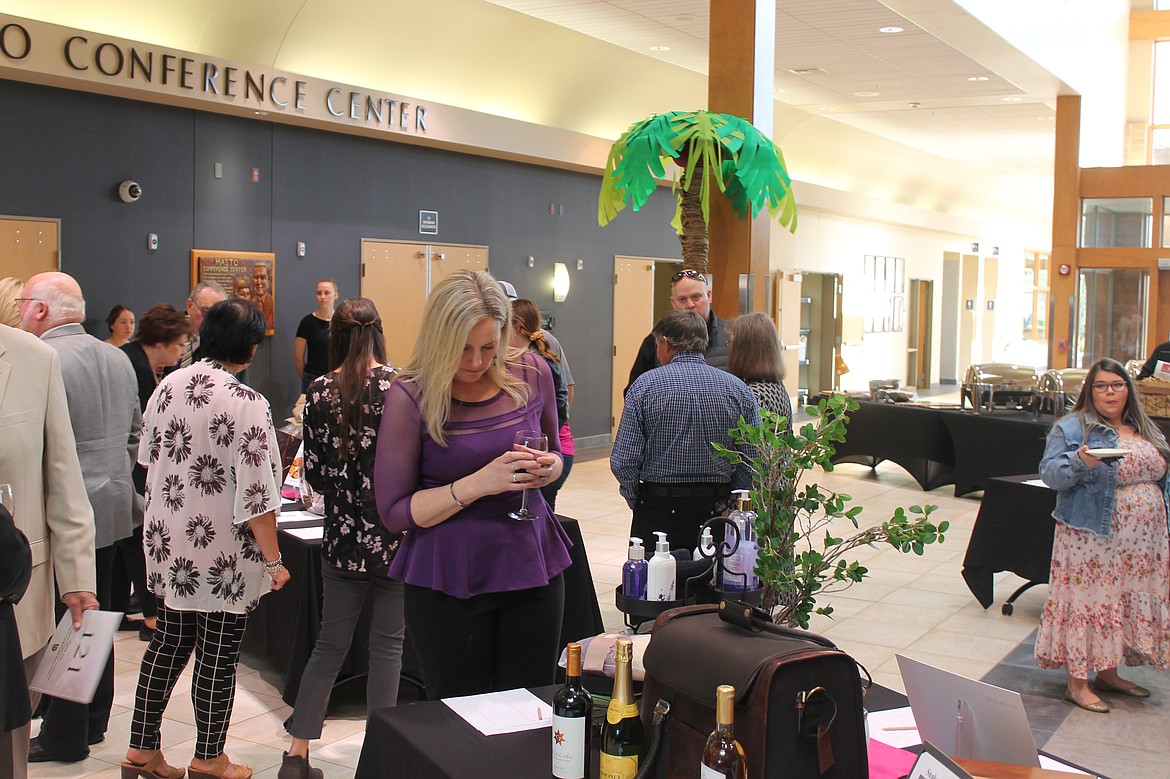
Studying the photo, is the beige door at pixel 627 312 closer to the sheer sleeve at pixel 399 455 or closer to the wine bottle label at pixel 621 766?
the sheer sleeve at pixel 399 455

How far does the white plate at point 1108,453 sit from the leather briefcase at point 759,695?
331cm

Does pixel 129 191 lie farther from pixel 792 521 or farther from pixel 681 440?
pixel 792 521

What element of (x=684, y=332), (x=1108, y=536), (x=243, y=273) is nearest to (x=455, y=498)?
(x=684, y=332)

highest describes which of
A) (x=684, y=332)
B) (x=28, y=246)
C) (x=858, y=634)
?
(x=28, y=246)

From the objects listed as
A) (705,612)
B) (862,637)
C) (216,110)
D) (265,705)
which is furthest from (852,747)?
(216,110)

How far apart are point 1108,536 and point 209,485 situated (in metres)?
3.83

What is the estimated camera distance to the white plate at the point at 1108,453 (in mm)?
4664

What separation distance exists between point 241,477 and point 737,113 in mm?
4171

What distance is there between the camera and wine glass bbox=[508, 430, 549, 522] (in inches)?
103

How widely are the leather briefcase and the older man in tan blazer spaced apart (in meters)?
1.73

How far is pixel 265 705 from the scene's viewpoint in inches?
187

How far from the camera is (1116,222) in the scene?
15891mm

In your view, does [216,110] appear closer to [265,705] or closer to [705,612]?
[265,705]

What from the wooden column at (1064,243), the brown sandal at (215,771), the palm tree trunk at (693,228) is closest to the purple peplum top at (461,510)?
the brown sandal at (215,771)
